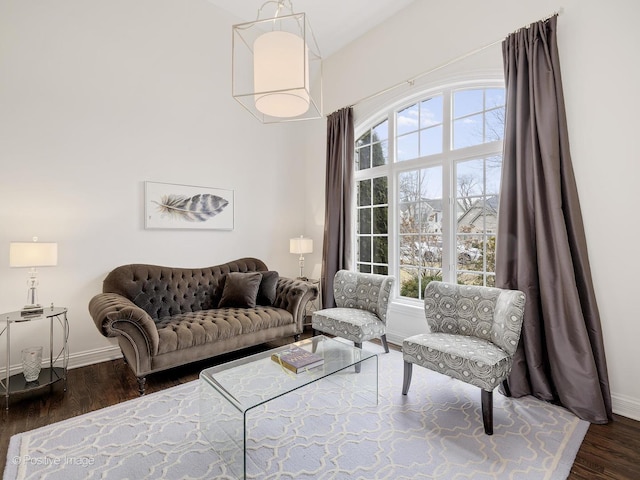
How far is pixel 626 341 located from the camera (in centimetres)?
225

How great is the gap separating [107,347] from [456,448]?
3.29 meters

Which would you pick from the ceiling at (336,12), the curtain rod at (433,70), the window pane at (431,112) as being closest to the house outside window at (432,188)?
the window pane at (431,112)

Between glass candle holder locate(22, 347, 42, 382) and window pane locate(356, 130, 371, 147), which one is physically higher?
window pane locate(356, 130, 371, 147)

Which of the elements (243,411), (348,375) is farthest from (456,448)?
(243,411)

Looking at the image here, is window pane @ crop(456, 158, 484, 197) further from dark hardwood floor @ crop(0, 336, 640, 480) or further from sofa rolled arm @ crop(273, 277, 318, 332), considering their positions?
dark hardwood floor @ crop(0, 336, 640, 480)

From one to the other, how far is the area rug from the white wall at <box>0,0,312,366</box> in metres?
1.50

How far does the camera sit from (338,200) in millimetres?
4246

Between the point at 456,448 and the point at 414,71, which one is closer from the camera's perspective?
the point at 456,448

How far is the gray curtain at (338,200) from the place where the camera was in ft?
13.8

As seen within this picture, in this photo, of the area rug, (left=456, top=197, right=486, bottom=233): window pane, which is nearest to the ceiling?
(left=456, top=197, right=486, bottom=233): window pane

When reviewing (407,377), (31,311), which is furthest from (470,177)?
(31,311)

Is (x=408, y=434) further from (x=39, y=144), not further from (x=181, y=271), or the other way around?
(x=39, y=144)

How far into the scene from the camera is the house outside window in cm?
313

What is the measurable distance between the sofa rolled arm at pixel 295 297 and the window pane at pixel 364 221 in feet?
3.52
